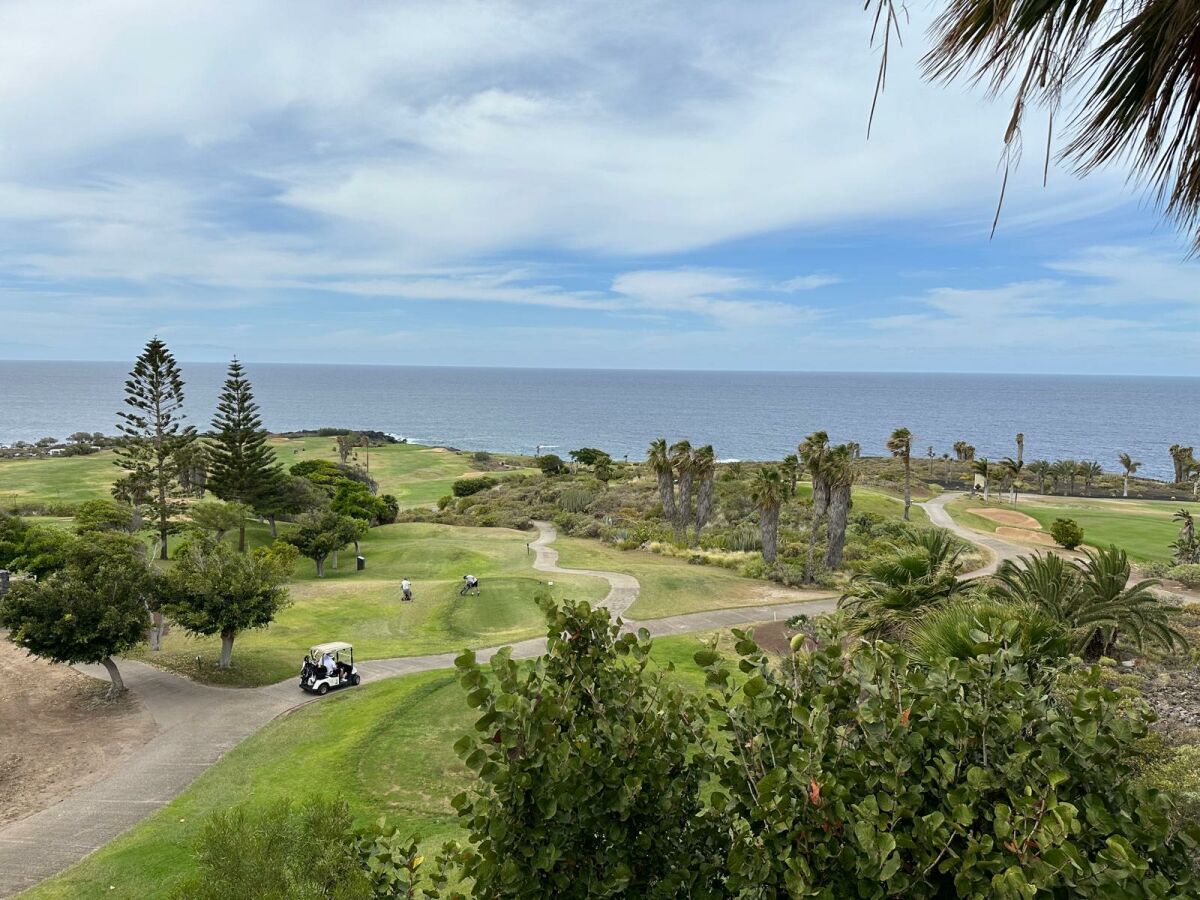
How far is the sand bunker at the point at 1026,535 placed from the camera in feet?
125

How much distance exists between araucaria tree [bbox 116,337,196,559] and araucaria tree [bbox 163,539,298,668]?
68.4 ft

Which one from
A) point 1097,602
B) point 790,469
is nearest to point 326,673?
point 1097,602

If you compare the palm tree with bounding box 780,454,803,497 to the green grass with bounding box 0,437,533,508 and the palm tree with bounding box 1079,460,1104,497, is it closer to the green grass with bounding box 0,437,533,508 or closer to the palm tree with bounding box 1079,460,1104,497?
the green grass with bounding box 0,437,533,508

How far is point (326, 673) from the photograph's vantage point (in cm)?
1769

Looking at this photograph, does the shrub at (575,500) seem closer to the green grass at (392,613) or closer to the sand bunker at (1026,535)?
the green grass at (392,613)

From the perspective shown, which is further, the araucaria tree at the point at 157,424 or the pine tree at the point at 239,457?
the pine tree at the point at 239,457

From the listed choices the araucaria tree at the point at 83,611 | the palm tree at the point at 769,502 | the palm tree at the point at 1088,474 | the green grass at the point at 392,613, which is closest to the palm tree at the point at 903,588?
the green grass at the point at 392,613

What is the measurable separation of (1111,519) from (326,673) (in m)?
48.0

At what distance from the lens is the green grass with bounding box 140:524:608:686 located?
20.4 metres

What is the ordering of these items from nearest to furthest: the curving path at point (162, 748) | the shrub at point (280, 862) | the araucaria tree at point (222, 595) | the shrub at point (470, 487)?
the shrub at point (280, 862) < the curving path at point (162, 748) < the araucaria tree at point (222, 595) < the shrub at point (470, 487)

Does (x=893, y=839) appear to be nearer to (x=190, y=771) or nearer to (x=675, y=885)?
(x=675, y=885)

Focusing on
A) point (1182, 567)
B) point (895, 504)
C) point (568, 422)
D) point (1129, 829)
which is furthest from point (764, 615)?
point (568, 422)

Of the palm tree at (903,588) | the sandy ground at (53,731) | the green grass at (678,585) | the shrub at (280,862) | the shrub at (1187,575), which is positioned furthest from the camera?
the green grass at (678,585)

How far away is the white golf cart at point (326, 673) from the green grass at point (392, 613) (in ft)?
5.75
